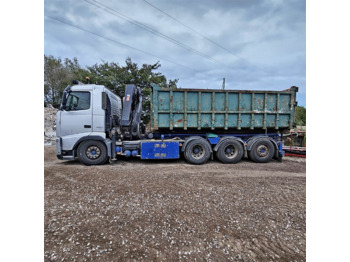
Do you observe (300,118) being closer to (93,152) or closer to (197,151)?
(197,151)

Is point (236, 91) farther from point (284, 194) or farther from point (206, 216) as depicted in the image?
point (206, 216)

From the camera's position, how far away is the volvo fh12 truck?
5.49m

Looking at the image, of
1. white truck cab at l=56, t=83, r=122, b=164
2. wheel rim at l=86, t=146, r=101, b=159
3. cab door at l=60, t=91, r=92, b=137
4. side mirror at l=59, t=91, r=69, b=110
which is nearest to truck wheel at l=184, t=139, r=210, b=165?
white truck cab at l=56, t=83, r=122, b=164

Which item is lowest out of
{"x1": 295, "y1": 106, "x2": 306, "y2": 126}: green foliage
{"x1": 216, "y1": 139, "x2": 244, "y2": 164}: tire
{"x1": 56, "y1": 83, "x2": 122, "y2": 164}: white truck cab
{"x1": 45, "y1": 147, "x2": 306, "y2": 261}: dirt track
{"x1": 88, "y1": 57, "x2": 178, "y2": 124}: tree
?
{"x1": 45, "y1": 147, "x2": 306, "y2": 261}: dirt track

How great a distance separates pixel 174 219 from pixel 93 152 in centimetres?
438

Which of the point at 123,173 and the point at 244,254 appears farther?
the point at 123,173

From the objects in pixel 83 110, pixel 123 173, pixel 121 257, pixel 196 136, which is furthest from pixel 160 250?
pixel 83 110

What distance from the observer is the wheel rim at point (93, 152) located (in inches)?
219

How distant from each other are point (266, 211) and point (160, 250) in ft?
5.96

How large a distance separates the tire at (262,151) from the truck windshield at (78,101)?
6.22 meters

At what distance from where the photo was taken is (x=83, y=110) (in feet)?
17.9

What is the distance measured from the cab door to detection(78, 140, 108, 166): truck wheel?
0.41 metres

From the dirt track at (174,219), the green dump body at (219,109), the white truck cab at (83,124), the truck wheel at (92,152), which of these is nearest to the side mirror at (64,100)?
the white truck cab at (83,124)

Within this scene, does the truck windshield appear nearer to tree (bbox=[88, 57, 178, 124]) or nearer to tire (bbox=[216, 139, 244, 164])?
tire (bbox=[216, 139, 244, 164])
